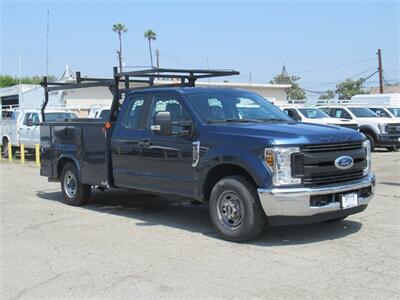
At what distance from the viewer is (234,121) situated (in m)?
7.59

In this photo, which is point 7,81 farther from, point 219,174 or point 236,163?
point 236,163

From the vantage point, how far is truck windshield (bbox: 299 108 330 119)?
22.3 m

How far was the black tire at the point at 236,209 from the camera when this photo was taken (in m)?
6.72

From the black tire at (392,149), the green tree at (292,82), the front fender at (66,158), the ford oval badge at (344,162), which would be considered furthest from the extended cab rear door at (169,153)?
the green tree at (292,82)

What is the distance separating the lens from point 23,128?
21406mm

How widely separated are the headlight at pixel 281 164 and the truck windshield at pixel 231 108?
49.7 inches

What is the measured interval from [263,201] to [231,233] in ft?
2.28

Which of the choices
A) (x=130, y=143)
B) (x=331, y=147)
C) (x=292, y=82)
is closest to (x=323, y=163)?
(x=331, y=147)

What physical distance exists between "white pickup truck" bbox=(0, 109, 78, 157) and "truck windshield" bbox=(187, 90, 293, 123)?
13.1 meters

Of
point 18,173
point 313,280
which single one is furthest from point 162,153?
point 18,173

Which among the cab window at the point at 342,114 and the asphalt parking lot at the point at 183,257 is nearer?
the asphalt parking lot at the point at 183,257

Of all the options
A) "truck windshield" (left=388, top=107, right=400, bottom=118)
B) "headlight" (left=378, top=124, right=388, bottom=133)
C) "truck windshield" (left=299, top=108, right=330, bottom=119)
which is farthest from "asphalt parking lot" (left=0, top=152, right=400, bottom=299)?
"truck windshield" (left=388, top=107, right=400, bottom=118)

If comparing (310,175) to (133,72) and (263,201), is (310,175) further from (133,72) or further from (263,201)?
(133,72)

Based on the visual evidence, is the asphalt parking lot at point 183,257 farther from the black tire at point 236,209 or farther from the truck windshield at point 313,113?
the truck windshield at point 313,113
